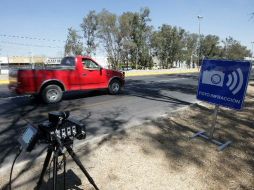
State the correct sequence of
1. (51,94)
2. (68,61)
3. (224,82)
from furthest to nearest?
(68,61), (51,94), (224,82)

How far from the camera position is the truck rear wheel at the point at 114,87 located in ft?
37.8

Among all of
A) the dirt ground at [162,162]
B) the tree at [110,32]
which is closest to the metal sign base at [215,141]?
the dirt ground at [162,162]

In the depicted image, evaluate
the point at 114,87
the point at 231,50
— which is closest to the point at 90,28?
the point at 114,87

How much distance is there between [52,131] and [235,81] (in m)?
4.00

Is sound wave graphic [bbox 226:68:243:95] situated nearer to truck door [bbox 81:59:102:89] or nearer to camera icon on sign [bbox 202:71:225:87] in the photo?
camera icon on sign [bbox 202:71:225:87]

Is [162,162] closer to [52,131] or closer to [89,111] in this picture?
[52,131]

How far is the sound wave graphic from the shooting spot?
4.86 meters

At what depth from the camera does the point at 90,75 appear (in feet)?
34.3

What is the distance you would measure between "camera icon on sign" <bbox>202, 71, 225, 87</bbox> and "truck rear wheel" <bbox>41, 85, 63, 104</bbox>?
594 centimetres

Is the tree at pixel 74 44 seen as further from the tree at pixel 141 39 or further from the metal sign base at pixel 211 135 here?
the metal sign base at pixel 211 135

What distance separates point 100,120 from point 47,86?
3.33m

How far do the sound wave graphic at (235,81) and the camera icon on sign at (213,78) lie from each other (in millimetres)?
169

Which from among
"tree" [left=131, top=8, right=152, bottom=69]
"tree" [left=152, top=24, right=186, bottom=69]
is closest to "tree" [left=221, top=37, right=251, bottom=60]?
"tree" [left=152, top=24, right=186, bottom=69]

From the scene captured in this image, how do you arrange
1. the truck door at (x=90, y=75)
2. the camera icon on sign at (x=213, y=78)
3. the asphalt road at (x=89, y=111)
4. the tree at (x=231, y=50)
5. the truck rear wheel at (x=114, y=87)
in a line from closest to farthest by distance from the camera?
the camera icon on sign at (x=213, y=78) < the asphalt road at (x=89, y=111) < the truck door at (x=90, y=75) < the truck rear wheel at (x=114, y=87) < the tree at (x=231, y=50)
